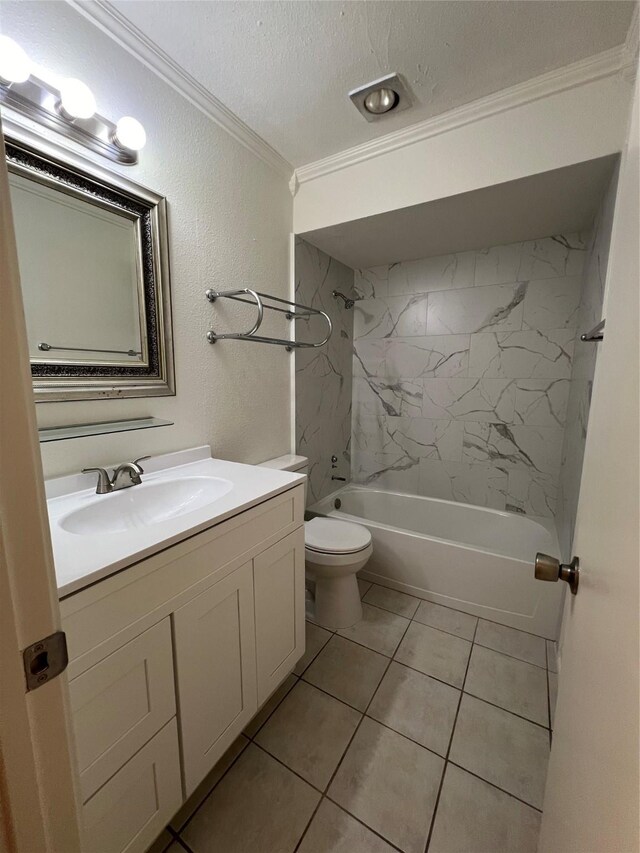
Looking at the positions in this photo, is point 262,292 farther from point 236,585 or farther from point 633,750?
point 633,750

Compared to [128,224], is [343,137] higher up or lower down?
higher up

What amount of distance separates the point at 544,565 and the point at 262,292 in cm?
169

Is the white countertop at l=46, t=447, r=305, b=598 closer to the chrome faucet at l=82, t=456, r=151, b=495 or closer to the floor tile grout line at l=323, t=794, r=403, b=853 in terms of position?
the chrome faucet at l=82, t=456, r=151, b=495

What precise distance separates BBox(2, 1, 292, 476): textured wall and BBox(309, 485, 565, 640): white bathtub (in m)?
0.95

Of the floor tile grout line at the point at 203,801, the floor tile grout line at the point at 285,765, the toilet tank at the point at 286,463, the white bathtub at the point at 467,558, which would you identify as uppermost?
the toilet tank at the point at 286,463

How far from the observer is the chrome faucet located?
1.13m

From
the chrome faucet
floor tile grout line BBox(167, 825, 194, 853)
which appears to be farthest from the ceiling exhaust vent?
floor tile grout line BBox(167, 825, 194, 853)

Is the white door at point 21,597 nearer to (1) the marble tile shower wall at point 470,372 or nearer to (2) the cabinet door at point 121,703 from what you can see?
(2) the cabinet door at point 121,703

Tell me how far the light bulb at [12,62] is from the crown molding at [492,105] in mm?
1305

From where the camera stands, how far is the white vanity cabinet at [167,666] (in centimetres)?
72

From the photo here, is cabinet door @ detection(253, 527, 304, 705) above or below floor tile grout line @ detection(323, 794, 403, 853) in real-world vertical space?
above

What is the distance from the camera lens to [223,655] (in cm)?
102

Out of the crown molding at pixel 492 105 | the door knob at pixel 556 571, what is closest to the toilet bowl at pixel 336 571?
the door knob at pixel 556 571

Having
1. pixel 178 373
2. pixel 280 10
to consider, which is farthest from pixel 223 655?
pixel 280 10
